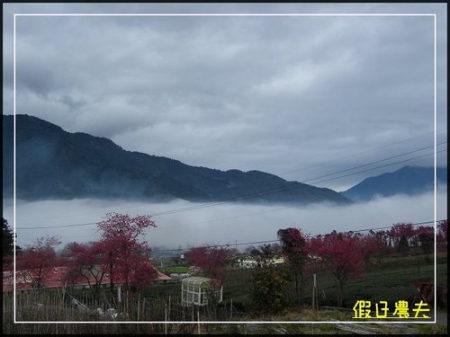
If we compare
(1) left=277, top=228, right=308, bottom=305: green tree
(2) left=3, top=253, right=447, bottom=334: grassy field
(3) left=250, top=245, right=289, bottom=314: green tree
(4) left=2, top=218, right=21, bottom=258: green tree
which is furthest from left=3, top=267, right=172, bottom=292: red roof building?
(1) left=277, top=228, right=308, bottom=305: green tree

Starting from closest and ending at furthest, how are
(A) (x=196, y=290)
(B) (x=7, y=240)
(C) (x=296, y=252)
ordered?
(B) (x=7, y=240) < (A) (x=196, y=290) < (C) (x=296, y=252)

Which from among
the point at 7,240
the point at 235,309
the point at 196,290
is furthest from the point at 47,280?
the point at 235,309

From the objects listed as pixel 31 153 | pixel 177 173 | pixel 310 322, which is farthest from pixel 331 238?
pixel 31 153

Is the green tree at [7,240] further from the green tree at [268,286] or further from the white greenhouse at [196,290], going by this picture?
the green tree at [268,286]

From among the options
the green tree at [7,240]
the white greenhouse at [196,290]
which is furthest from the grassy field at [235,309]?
the green tree at [7,240]

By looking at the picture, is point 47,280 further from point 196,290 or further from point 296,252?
point 296,252
